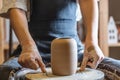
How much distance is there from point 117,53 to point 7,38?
0.94 metres

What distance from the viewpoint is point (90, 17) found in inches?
46.7

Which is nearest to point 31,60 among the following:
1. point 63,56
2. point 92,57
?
point 63,56

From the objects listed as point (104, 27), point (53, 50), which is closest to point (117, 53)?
point (104, 27)

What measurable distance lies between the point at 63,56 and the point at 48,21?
378 mm

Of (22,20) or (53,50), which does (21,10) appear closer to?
(22,20)

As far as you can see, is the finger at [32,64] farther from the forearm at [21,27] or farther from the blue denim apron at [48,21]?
the blue denim apron at [48,21]

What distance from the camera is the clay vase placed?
88cm

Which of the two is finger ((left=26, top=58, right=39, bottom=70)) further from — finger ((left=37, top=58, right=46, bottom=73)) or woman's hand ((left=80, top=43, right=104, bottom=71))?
woman's hand ((left=80, top=43, right=104, bottom=71))

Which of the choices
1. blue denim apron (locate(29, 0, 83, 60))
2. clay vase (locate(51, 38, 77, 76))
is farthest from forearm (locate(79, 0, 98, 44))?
clay vase (locate(51, 38, 77, 76))

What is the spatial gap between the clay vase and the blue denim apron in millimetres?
315

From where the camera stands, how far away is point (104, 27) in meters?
1.83

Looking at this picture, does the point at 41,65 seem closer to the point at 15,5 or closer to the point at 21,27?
the point at 21,27

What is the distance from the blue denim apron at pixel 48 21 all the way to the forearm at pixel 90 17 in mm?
68

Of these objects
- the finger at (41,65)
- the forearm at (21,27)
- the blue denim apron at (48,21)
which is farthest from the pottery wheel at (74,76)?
the blue denim apron at (48,21)
